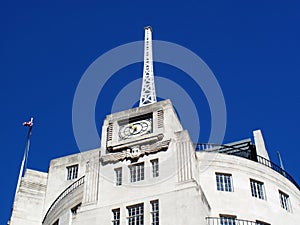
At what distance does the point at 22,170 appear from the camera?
211 ft

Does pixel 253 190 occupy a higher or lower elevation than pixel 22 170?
lower

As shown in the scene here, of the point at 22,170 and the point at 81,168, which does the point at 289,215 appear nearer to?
the point at 81,168

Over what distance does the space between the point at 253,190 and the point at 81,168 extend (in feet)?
69.7

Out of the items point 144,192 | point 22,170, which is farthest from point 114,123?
point 22,170

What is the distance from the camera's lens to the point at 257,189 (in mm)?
46188

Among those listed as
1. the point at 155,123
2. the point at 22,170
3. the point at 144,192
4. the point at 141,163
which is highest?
the point at 22,170

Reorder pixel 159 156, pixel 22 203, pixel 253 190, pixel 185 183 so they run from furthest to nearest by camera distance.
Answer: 1. pixel 22 203
2. pixel 253 190
3. pixel 159 156
4. pixel 185 183

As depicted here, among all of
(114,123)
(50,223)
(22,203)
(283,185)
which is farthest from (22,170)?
(283,185)

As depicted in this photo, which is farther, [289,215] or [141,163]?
[289,215]

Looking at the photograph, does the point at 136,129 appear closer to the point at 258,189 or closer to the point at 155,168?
the point at 155,168

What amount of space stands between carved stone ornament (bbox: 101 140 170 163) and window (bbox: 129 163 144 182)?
0.74 m

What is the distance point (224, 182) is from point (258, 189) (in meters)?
3.33

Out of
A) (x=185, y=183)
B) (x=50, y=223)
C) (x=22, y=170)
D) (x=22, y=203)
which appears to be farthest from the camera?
(x=22, y=170)

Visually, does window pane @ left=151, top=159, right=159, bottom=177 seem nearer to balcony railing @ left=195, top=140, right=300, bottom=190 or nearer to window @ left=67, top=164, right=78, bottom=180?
balcony railing @ left=195, top=140, right=300, bottom=190
